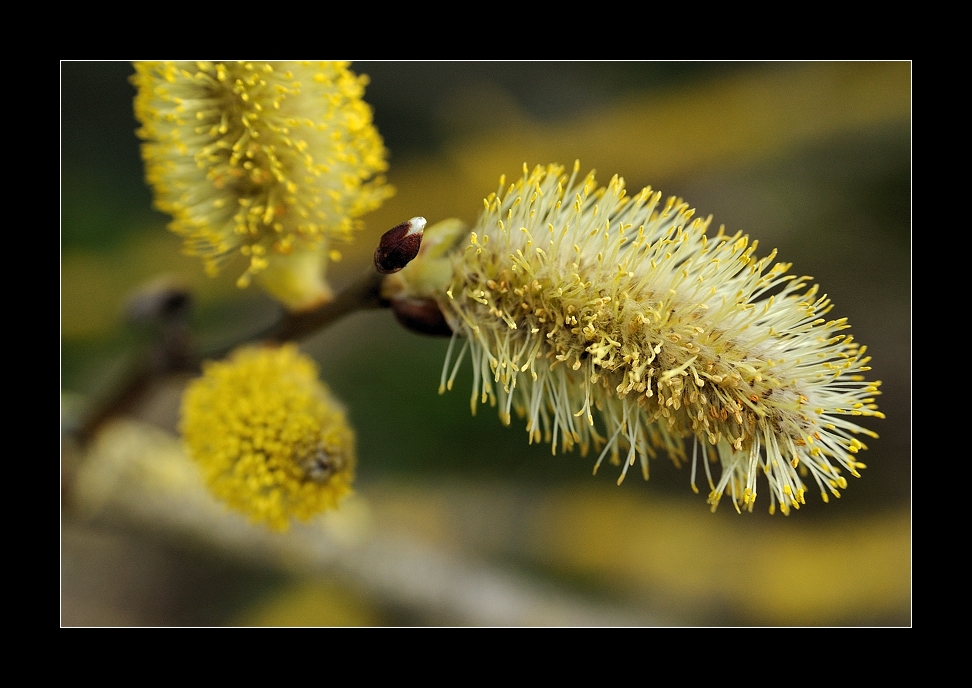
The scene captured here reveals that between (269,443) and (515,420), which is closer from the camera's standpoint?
(269,443)

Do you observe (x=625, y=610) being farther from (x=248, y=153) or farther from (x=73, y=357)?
(x=248, y=153)

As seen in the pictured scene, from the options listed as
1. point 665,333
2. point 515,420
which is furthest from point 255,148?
point 515,420

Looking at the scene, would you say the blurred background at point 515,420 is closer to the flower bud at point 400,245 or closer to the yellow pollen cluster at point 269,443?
the yellow pollen cluster at point 269,443

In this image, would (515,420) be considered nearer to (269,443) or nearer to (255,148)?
(269,443)

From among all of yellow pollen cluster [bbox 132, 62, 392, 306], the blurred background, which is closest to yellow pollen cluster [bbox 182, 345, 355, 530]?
yellow pollen cluster [bbox 132, 62, 392, 306]

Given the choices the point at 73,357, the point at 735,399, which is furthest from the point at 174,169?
the point at 73,357

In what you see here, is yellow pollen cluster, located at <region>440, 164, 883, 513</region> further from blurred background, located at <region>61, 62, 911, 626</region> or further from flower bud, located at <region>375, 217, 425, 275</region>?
blurred background, located at <region>61, 62, 911, 626</region>
